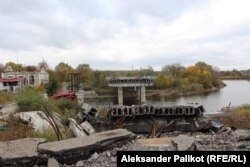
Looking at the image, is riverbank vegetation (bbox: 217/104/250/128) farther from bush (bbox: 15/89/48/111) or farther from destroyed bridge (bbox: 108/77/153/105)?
destroyed bridge (bbox: 108/77/153/105)

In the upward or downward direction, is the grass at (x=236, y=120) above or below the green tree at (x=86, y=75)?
below

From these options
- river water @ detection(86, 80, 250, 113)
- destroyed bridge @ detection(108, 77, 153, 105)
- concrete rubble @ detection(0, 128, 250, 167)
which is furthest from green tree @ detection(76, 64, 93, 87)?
concrete rubble @ detection(0, 128, 250, 167)

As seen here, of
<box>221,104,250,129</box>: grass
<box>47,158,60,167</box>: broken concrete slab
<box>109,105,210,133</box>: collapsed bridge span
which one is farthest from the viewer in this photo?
<box>221,104,250,129</box>: grass

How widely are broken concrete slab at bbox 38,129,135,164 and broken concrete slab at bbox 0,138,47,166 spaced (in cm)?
20

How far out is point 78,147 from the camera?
7090 millimetres

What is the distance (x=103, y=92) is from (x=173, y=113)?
59.8m

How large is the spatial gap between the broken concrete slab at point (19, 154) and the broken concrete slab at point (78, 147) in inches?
8.0

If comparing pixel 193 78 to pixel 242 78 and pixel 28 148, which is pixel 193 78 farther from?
pixel 28 148

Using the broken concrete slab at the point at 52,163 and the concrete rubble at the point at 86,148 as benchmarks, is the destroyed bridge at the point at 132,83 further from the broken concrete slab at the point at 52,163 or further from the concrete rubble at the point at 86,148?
the broken concrete slab at the point at 52,163

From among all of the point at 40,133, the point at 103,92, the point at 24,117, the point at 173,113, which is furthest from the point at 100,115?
the point at 103,92

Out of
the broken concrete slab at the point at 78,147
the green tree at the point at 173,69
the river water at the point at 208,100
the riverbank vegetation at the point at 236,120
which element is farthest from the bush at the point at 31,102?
the green tree at the point at 173,69

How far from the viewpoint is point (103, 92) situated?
7669 cm

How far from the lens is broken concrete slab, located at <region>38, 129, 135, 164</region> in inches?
274

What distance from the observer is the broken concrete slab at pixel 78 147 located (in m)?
6.96
